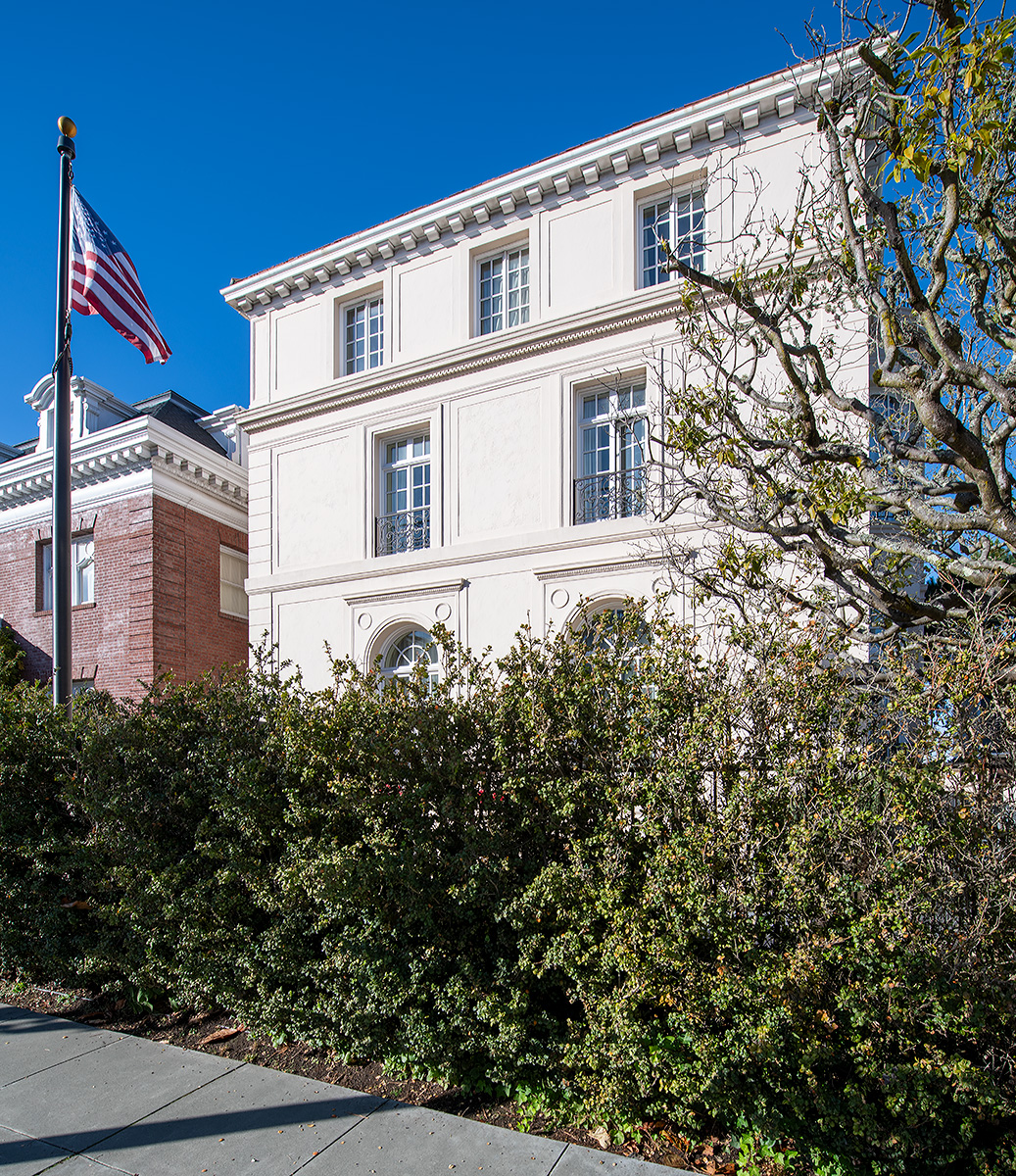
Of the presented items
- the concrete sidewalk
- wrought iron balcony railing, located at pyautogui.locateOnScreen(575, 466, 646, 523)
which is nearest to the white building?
wrought iron balcony railing, located at pyautogui.locateOnScreen(575, 466, 646, 523)

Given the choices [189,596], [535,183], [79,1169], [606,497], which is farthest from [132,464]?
[79,1169]

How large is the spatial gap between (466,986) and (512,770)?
1226 millimetres

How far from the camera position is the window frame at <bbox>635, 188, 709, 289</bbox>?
42.1 ft

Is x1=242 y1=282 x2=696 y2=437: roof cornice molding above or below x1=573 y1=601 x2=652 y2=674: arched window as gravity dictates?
above

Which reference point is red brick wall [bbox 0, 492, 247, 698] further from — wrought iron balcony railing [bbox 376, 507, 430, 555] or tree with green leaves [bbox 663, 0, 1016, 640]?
tree with green leaves [bbox 663, 0, 1016, 640]

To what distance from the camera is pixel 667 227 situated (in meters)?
13.3

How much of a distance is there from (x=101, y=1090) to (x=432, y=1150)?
2.18m

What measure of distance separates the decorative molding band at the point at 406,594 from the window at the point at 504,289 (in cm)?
493

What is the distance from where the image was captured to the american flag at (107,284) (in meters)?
8.99

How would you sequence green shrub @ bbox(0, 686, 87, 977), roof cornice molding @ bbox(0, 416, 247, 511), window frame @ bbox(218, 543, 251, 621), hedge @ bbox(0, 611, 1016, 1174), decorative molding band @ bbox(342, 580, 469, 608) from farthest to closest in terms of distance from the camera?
window frame @ bbox(218, 543, 251, 621)
roof cornice molding @ bbox(0, 416, 247, 511)
decorative molding band @ bbox(342, 580, 469, 608)
green shrub @ bbox(0, 686, 87, 977)
hedge @ bbox(0, 611, 1016, 1174)

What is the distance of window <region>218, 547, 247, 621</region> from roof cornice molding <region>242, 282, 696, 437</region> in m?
3.95

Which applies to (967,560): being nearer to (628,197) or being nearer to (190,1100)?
(190,1100)

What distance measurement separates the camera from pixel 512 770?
4.32 metres

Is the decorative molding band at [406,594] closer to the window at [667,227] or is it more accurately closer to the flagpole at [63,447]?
the window at [667,227]
